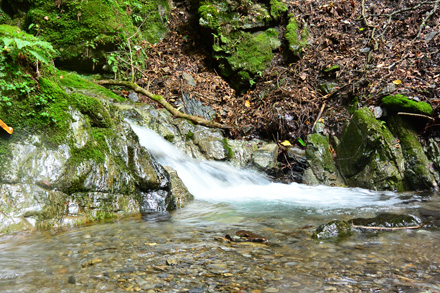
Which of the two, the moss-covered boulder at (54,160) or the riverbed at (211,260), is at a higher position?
the moss-covered boulder at (54,160)

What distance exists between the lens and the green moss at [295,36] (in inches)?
411

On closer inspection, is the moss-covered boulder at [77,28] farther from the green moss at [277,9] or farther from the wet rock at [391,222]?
the wet rock at [391,222]

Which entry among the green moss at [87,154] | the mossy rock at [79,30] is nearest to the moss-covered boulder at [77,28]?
the mossy rock at [79,30]

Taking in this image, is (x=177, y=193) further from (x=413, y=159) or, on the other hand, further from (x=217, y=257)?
(x=413, y=159)

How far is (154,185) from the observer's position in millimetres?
4680

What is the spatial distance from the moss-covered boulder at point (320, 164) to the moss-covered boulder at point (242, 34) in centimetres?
372

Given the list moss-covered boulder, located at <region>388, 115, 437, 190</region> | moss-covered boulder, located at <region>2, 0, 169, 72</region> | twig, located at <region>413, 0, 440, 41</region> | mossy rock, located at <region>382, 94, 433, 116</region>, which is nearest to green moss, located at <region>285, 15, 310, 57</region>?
twig, located at <region>413, 0, 440, 41</region>

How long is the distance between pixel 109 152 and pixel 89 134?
401 mm

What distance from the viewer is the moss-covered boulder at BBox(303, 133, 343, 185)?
287 inches

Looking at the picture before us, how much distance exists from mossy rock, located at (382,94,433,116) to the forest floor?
0.35 m

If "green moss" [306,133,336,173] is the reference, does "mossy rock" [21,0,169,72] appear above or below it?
above

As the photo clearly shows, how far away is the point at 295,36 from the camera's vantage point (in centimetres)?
1067

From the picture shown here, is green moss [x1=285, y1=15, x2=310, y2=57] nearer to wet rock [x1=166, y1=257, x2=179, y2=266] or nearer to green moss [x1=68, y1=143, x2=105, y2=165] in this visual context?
green moss [x1=68, y1=143, x2=105, y2=165]

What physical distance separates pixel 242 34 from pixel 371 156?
6.69 metres
